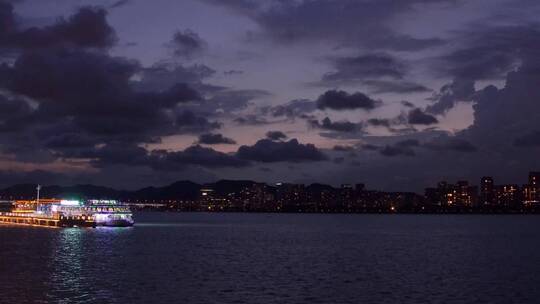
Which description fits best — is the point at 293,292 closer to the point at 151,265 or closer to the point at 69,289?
the point at 69,289

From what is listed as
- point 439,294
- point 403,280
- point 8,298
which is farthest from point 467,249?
point 8,298

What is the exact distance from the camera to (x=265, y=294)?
68.1 meters

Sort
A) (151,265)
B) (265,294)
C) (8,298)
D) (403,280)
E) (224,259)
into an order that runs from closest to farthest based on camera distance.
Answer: (8,298)
(265,294)
(403,280)
(151,265)
(224,259)

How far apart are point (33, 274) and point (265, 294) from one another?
101ft

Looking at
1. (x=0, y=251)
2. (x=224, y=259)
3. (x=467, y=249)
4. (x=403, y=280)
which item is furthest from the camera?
(x=467, y=249)

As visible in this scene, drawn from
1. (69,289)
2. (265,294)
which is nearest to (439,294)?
(265,294)

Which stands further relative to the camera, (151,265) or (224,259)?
(224,259)

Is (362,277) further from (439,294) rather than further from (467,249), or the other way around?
(467,249)

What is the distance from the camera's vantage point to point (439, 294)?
228 ft

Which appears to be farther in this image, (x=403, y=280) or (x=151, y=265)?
(x=151, y=265)

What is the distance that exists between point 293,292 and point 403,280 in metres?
17.1

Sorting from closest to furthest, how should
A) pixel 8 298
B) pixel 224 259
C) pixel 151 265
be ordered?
pixel 8 298 → pixel 151 265 → pixel 224 259

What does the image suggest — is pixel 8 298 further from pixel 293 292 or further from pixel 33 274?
pixel 293 292

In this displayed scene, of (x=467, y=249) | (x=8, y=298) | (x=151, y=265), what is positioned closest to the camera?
(x=8, y=298)
